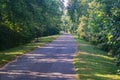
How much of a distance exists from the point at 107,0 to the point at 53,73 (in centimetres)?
741

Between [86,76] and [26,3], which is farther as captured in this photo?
[26,3]

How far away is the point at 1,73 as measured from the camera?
696 inches

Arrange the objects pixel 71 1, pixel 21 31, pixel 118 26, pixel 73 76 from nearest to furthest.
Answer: pixel 118 26 < pixel 73 76 < pixel 21 31 < pixel 71 1

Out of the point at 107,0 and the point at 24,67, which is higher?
the point at 107,0

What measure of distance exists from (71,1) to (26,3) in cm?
7502

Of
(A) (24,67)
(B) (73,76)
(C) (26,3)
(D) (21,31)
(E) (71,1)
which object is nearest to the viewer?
(B) (73,76)

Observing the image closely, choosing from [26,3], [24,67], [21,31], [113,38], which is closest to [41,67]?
[24,67]

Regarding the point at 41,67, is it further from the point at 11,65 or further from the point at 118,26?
the point at 118,26

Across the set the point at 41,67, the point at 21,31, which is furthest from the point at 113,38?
the point at 21,31

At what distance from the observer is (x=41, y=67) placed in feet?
67.8

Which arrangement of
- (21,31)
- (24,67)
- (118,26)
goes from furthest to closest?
(21,31), (24,67), (118,26)

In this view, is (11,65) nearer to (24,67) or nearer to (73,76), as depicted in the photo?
(24,67)

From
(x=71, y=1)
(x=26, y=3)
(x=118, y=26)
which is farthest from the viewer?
(x=71, y=1)

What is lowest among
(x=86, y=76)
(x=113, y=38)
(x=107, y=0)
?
(x=86, y=76)
